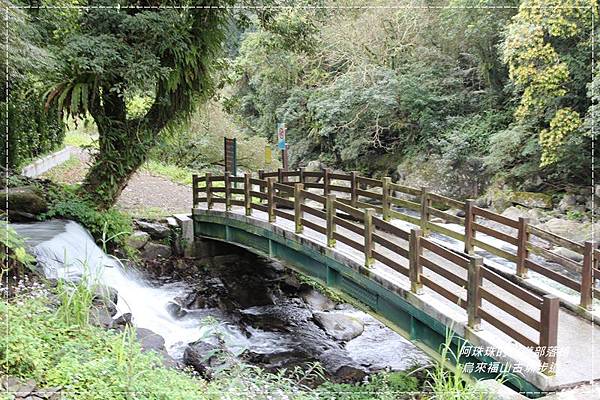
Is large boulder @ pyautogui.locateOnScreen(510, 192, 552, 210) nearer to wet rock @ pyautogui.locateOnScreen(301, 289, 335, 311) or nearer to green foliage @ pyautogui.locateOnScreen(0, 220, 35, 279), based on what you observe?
Answer: wet rock @ pyautogui.locateOnScreen(301, 289, 335, 311)

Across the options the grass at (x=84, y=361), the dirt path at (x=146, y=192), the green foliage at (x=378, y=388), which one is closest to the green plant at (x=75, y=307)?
the grass at (x=84, y=361)

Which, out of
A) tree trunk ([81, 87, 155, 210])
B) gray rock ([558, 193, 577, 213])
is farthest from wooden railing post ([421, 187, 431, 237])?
gray rock ([558, 193, 577, 213])

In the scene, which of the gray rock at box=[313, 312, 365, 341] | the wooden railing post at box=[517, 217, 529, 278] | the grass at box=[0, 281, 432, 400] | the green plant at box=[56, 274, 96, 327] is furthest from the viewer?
the gray rock at box=[313, 312, 365, 341]

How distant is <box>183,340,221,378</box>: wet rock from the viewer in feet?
22.5

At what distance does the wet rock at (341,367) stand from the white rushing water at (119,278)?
217 centimetres

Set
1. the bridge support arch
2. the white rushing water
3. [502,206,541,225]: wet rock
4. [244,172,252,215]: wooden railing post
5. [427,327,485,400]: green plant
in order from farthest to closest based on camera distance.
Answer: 1. [502,206,541,225]: wet rock
2. [244,172,252,215]: wooden railing post
3. the white rushing water
4. the bridge support arch
5. [427,327,485,400]: green plant

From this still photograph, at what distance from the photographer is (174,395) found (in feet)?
14.4

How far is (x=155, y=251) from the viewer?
11969 mm

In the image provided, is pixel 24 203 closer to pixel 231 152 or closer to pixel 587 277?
pixel 231 152

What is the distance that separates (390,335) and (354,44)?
16.8 metres

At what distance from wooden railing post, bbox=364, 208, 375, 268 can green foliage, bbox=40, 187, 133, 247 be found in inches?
198

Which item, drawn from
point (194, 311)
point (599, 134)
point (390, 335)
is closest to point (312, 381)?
point (390, 335)

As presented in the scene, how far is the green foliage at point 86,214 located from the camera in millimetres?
10218

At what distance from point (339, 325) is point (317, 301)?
180 centimetres
